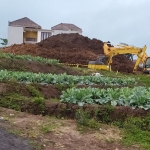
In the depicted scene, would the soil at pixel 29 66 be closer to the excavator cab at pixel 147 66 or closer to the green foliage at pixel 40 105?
the excavator cab at pixel 147 66

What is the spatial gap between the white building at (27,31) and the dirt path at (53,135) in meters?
53.5

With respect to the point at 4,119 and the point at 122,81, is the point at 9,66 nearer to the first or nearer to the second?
the point at 122,81

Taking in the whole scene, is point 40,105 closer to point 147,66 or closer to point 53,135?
point 53,135

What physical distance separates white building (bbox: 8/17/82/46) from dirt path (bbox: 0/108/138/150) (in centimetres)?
5346

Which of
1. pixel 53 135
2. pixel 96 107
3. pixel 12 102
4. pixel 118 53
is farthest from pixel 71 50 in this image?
pixel 53 135

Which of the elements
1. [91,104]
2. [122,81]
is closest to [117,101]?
[91,104]

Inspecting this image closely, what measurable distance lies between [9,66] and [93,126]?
13.1m

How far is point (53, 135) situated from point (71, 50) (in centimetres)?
3126

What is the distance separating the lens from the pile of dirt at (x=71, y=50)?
33719 millimetres

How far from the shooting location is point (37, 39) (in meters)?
61.5

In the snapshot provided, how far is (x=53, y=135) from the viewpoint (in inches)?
255

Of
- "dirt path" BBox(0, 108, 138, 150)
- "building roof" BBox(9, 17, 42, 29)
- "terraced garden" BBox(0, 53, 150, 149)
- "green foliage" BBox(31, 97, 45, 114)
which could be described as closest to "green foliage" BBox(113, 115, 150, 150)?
"terraced garden" BBox(0, 53, 150, 149)

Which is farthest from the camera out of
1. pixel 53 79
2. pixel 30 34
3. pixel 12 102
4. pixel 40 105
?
pixel 30 34

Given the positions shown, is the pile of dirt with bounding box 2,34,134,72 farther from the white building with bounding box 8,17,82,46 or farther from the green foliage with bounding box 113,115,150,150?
the green foliage with bounding box 113,115,150,150
